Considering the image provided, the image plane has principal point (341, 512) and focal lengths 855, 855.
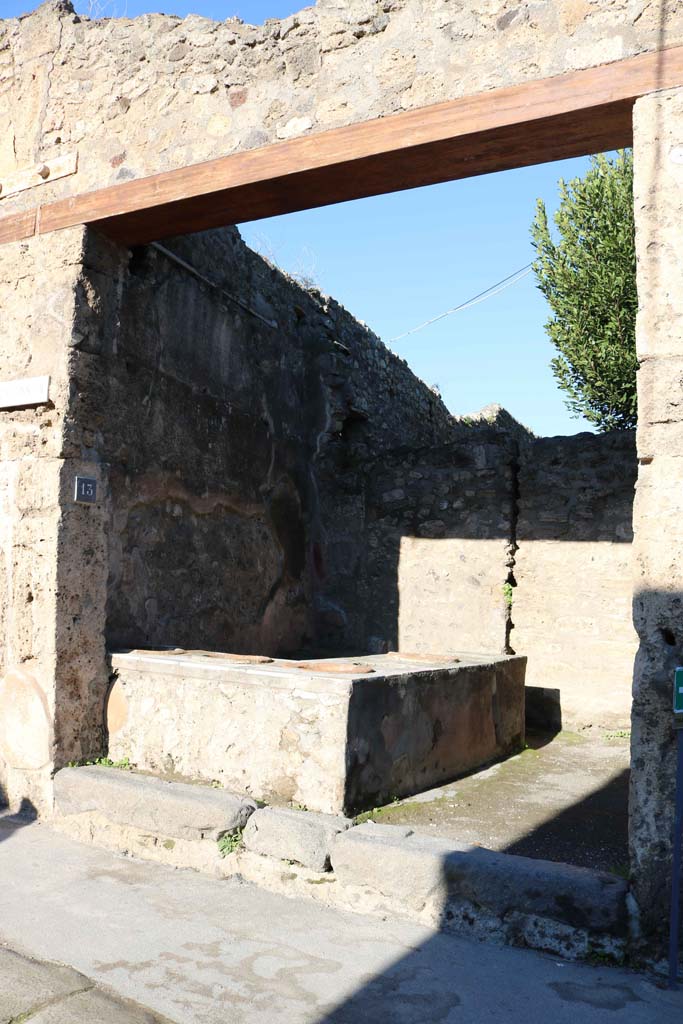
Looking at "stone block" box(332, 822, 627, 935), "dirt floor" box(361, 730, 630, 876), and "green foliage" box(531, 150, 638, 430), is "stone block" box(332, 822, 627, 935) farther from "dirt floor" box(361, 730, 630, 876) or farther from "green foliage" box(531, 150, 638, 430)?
"green foliage" box(531, 150, 638, 430)

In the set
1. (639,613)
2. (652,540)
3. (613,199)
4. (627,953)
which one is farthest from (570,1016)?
(613,199)

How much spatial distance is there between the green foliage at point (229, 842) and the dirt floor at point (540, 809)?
556 millimetres

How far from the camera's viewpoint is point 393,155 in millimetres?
3508

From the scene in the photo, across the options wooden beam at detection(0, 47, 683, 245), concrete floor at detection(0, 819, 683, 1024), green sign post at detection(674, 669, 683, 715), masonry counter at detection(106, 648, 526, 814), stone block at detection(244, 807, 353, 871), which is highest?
wooden beam at detection(0, 47, 683, 245)

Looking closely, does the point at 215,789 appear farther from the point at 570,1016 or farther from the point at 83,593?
the point at 570,1016

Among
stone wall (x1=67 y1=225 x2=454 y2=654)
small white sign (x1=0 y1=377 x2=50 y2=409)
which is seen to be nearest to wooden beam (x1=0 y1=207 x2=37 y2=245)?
stone wall (x1=67 y1=225 x2=454 y2=654)

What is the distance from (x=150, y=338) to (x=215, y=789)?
2487 mm

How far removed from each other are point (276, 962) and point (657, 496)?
6.48 feet

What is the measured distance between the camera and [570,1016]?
7.95ft

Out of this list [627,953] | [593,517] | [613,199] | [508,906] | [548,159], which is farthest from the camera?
[613,199]

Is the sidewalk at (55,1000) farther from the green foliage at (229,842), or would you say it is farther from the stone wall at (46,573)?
the stone wall at (46,573)

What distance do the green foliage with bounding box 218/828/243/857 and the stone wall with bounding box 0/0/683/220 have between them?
9.78 feet

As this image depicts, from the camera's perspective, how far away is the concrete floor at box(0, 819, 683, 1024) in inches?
96.6

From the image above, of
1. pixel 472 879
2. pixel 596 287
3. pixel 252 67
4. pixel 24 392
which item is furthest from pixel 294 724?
pixel 596 287
